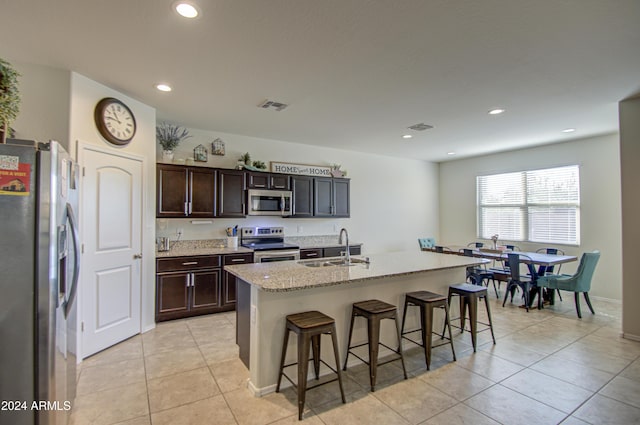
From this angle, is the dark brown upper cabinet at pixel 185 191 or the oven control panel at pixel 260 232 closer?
the dark brown upper cabinet at pixel 185 191

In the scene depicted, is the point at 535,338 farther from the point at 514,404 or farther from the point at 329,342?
the point at 329,342

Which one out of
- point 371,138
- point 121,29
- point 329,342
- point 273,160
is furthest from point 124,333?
point 371,138

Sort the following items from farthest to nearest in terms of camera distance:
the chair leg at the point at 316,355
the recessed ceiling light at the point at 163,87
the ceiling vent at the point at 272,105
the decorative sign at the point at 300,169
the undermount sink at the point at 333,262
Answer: the decorative sign at the point at 300,169, the ceiling vent at the point at 272,105, the undermount sink at the point at 333,262, the recessed ceiling light at the point at 163,87, the chair leg at the point at 316,355

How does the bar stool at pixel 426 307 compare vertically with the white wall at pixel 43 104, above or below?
below

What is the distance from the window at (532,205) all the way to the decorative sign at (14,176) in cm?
715

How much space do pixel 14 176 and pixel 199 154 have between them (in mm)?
3309

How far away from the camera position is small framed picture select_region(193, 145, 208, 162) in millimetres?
4711

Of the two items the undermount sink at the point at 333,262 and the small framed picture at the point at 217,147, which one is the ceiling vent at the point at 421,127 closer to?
the undermount sink at the point at 333,262

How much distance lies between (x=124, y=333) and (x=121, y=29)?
304 centimetres

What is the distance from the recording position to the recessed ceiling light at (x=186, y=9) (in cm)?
194

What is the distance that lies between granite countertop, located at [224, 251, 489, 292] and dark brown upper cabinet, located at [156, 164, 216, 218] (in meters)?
1.76

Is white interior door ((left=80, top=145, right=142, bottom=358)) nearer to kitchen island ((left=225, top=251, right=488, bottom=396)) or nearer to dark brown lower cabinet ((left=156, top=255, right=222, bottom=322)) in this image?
dark brown lower cabinet ((left=156, top=255, right=222, bottom=322))

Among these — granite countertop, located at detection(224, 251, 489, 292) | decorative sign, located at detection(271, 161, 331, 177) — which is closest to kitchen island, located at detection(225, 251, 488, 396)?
granite countertop, located at detection(224, 251, 489, 292)

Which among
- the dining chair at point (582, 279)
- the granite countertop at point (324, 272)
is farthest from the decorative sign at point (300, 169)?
the dining chair at point (582, 279)
